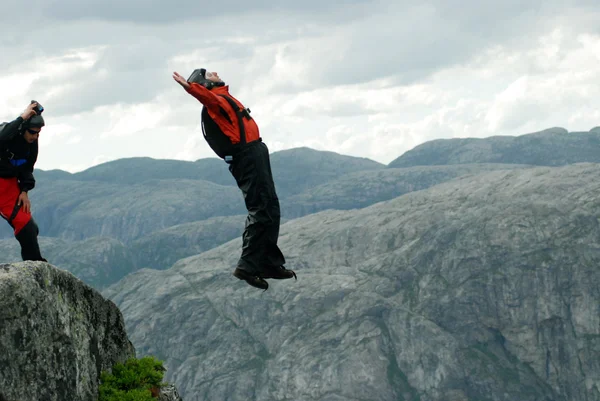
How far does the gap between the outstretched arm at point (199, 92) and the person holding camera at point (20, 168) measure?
3581 mm

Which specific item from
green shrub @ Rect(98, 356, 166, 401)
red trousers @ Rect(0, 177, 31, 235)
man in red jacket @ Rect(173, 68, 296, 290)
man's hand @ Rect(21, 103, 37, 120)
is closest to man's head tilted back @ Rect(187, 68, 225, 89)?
man in red jacket @ Rect(173, 68, 296, 290)

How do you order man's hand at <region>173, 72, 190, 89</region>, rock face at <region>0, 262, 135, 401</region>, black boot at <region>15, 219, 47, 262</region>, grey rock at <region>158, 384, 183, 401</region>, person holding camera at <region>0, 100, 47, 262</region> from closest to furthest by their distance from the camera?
rock face at <region>0, 262, 135, 401</region>, man's hand at <region>173, 72, 190, 89</region>, person holding camera at <region>0, 100, 47, 262</region>, black boot at <region>15, 219, 47, 262</region>, grey rock at <region>158, 384, 183, 401</region>

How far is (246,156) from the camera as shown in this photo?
15.0 metres

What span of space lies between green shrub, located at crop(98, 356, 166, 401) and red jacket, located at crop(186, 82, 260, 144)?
586cm

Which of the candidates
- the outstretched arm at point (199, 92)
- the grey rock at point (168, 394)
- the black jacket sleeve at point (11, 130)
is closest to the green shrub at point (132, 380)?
the grey rock at point (168, 394)

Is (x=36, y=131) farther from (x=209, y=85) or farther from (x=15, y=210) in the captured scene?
(x=209, y=85)

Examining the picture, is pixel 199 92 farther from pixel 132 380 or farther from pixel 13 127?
pixel 132 380

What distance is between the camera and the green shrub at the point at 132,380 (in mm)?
16172

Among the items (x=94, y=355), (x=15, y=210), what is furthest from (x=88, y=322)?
(x=15, y=210)

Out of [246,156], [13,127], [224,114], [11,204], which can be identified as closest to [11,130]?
[13,127]

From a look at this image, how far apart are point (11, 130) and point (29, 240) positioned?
242 cm

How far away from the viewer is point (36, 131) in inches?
642

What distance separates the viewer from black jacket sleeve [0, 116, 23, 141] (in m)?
16.0

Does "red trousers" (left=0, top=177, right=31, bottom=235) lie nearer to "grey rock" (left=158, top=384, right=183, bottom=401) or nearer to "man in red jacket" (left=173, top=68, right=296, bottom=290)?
"man in red jacket" (left=173, top=68, right=296, bottom=290)
